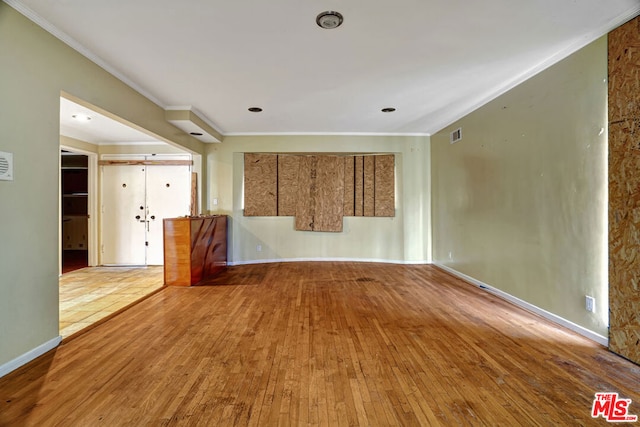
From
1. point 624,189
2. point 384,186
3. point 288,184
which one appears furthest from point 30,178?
point 384,186

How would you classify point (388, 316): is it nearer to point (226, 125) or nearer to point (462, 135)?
point (462, 135)

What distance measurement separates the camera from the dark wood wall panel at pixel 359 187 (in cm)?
574

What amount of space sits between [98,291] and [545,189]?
569cm

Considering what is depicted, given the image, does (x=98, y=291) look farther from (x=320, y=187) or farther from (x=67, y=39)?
(x=320, y=187)

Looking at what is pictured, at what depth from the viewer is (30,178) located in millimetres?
2047

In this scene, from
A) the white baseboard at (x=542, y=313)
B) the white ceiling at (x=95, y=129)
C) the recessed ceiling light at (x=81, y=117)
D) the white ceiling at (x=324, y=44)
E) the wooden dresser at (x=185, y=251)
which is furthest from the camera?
the wooden dresser at (x=185, y=251)

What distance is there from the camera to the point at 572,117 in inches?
97.8

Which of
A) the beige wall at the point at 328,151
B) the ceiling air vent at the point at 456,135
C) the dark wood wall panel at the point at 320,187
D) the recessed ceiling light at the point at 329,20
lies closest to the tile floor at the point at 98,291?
the beige wall at the point at 328,151

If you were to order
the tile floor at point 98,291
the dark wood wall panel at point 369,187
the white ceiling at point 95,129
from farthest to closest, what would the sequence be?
the dark wood wall panel at point 369,187 < the white ceiling at point 95,129 < the tile floor at point 98,291

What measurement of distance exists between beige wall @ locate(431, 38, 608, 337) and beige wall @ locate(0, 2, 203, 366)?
178 inches

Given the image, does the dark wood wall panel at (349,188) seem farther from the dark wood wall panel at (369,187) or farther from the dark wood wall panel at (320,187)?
the dark wood wall panel at (369,187)

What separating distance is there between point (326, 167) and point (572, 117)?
3.93m

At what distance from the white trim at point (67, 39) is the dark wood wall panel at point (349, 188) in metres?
3.77

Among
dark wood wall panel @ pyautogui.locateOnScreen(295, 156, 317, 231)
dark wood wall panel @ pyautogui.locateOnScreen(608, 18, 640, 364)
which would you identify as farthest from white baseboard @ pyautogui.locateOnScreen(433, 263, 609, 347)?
dark wood wall panel @ pyautogui.locateOnScreen(295, 156, 317, 231)
